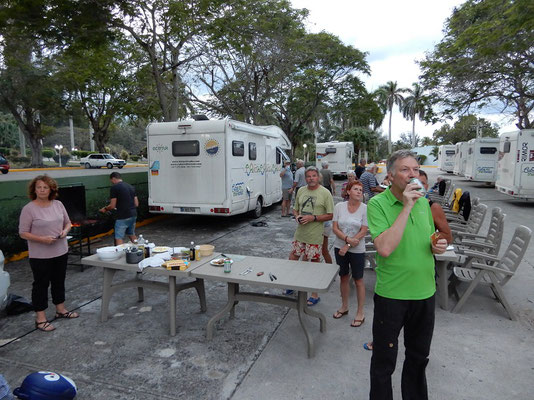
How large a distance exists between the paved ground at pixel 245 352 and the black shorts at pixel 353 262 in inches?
22.9

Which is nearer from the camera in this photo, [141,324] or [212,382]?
[212,382]

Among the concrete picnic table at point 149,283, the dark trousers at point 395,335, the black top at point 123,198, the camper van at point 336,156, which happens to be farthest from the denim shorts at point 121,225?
the camper van at point 336,156

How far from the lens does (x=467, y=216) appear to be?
7.94 metres

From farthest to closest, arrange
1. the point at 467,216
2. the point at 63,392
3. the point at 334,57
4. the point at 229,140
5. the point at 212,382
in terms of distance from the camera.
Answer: the point at 334,57 → the point at 229,140 → the point at 467,216 → the point at 212,382 → the point at 63,392

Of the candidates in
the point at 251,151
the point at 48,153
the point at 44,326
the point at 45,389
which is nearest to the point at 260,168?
the point at 251,151

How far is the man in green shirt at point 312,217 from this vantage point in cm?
459

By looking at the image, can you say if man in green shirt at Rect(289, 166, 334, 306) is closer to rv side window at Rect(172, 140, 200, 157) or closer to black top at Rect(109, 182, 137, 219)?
black top at Rect(109, 182, 137, 219)

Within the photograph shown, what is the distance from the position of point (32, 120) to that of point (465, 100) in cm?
3187

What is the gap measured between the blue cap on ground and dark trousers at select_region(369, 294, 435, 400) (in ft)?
7.21

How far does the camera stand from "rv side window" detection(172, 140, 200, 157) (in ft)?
28.7

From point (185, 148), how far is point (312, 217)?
521 centimetres

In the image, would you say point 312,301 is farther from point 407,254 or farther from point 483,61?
point 483,61

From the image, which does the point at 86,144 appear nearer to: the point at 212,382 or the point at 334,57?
the point at 334,57

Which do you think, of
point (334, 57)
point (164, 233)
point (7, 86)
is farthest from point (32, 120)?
point (164, 233)
